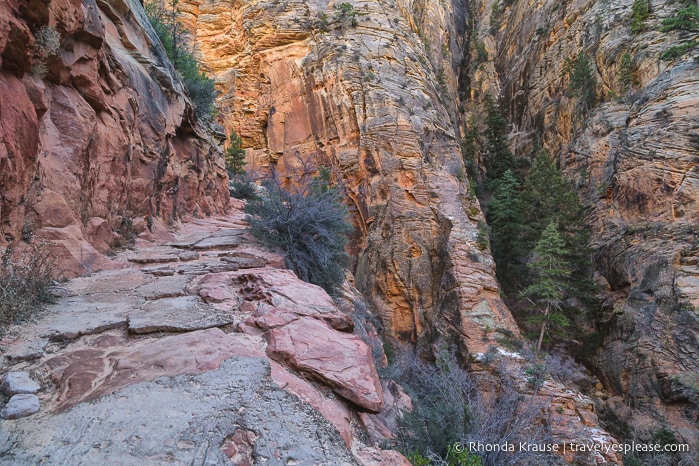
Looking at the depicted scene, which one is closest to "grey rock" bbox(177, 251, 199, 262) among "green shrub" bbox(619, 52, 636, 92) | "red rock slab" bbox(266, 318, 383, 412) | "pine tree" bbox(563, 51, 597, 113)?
"red rock slab" bbox(266, 318, 383, 412)

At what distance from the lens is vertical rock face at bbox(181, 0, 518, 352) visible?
656 inches

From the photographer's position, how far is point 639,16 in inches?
810

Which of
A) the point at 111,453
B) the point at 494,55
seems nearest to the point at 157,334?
the point at 111,453

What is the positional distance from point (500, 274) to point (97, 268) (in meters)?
19.7

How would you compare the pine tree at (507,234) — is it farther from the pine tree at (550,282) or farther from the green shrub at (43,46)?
the green shrub at (43,46)

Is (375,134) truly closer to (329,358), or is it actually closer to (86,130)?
(86,130)

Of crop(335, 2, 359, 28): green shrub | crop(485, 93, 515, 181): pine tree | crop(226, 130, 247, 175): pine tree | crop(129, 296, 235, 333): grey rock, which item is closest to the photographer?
crop(129, 296, 235, 333): grey rock

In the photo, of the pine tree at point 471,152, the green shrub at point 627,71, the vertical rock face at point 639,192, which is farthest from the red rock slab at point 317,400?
the green shrub at point 627,71

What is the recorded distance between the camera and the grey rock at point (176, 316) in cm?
322

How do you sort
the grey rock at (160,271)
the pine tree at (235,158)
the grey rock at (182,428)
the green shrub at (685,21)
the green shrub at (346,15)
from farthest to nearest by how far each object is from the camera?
the green shrub at (346,15) < the pine tree at (235,158) < the green shrub at (685,21) < the grey rock at (160,271) < the grey rock at (182,428)

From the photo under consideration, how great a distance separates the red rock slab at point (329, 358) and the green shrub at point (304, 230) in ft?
9.83

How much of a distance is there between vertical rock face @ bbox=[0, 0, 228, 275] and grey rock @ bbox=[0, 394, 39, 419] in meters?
2.24

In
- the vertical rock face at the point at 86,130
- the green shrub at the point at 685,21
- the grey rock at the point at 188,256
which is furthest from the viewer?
the green shrub at the point at 685,21

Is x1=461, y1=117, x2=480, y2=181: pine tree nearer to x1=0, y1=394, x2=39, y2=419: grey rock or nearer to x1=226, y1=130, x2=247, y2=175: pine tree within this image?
x1=226, y1=130, x2=247, y2=175: pine tree
